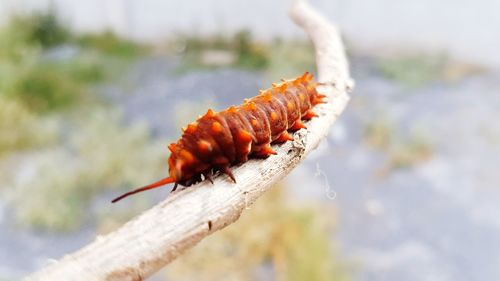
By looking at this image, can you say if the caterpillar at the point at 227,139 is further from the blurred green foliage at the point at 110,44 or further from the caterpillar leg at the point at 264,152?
the blurred green foliage at the point at 110,44

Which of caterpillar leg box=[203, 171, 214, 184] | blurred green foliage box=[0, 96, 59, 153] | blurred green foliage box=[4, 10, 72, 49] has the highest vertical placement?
caterpillar leg box=[203, 171, 214, 184]

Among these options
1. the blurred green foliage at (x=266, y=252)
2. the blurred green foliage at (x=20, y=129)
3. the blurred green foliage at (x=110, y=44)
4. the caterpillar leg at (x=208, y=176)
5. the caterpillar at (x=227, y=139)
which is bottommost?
the blurred green foliage at (x=266, y=252)

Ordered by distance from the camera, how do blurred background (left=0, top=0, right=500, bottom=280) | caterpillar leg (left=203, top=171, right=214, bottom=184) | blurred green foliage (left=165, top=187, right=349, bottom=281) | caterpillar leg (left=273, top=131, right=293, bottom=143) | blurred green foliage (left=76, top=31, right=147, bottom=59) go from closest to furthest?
caterpillar leg (left=203, top=171, right=214, bottom=184) < caterpillar leg (left=273, top=131, right=293, bottom=143) < blurred green foliage (left=165, top=187, right=349, bottom=281) < blurred background (left=0, top=0, right=500, bottom=280) < blurred green foliage (left=76, top=31, right=147, bottom=59)

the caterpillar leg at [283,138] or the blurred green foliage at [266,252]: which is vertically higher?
the caterpillar leg at [283,138]

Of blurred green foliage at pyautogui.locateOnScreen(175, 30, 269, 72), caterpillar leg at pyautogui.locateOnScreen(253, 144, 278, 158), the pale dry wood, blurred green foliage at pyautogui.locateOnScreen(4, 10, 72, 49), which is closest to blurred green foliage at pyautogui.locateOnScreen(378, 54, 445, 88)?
blurred green foliage at pyautogui.locateOnScreen(175, 30, 269, 72)

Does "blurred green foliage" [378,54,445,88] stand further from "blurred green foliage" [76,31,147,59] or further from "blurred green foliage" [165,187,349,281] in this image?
"blurred green foliage" [76,31,147,59]

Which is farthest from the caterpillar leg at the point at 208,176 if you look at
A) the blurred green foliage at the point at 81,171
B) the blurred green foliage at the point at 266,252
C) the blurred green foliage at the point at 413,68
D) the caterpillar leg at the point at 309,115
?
the blurred green foliage at the point at 413,68

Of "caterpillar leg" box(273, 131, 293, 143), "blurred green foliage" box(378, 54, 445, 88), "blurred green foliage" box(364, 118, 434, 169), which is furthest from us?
"blurred green foliage" box(378, 54, 445, 88)

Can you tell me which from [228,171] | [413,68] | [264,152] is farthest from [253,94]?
[228,171]
